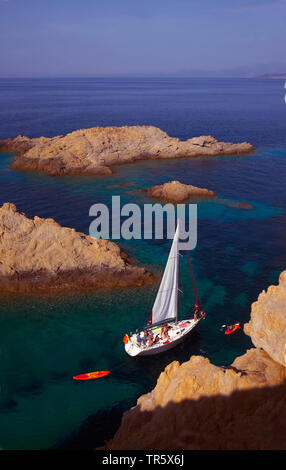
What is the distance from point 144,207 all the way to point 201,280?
2277cm

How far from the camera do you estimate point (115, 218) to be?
54.2m

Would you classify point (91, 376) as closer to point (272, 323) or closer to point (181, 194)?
point (272, 323)

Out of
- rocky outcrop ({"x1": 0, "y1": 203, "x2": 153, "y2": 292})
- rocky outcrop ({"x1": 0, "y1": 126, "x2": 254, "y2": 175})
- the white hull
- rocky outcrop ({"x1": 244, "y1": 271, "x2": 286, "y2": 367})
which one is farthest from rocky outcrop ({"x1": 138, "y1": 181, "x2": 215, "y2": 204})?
rocky outcrop ({"x1": 244, "y1": 271, "x2": 286, "y2": 367})

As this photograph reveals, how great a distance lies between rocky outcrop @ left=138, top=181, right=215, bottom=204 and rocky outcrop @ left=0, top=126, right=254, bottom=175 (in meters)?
18.2

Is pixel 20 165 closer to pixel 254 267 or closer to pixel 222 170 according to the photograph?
pixel 222 170

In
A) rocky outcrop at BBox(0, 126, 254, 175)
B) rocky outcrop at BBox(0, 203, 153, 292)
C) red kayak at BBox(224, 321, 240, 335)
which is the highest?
rocky outcrop at BBox(0, 126, 254, 175)

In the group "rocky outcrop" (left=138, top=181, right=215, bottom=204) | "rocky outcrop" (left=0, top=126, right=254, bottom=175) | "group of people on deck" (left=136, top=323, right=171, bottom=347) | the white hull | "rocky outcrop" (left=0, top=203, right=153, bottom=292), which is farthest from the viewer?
"rocky outcrop" (left=0, top=126, right=254, bottom=175)

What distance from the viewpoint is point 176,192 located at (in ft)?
201

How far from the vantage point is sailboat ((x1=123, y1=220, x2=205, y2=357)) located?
27125mm

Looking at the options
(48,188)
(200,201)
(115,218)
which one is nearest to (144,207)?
(115,218)

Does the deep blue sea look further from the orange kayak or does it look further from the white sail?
the white sail

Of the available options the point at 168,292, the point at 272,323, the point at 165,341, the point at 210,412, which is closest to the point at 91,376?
the point at 165,341

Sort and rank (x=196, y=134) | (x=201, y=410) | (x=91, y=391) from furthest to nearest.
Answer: (x=196, y=134) < (x=91, y=391) < (x=201, y=410)

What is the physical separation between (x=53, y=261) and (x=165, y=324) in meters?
13.7
